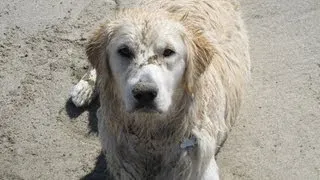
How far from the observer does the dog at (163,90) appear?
3.80 meters

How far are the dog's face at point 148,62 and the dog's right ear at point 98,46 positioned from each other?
2.4 inches

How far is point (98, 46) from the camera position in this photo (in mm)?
4086

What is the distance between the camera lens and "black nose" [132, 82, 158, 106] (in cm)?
361

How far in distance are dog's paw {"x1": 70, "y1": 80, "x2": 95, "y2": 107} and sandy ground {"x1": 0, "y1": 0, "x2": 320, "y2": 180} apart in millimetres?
86

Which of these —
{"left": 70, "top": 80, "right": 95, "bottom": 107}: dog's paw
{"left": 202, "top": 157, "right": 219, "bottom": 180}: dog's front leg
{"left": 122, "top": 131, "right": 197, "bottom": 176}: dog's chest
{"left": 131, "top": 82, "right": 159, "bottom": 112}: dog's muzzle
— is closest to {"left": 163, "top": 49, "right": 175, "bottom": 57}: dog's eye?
{"left": 131, "top": 82, "right": 159, "bottom": 112}: dog's muzzle

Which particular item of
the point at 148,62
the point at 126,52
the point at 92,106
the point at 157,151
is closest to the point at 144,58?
the point at 148,62

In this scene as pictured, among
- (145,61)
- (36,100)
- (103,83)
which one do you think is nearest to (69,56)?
(36,100)

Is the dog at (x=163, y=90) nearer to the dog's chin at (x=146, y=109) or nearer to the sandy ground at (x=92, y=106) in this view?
the dog's chin at (x=146, y=109)

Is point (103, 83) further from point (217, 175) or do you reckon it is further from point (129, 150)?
point (217, 175)

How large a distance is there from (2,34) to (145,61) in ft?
9.92

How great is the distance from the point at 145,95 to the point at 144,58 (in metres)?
0.26

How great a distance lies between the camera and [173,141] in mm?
4234

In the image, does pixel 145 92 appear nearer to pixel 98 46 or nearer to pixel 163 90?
pixel 163 90

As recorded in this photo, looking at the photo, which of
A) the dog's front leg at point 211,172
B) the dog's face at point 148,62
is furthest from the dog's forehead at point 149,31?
the dog's front leg at point 211,172
